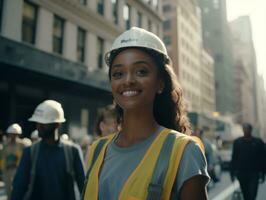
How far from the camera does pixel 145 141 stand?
1908 mm

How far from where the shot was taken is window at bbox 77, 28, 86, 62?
21500 millimetres

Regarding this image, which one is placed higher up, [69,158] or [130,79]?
[130,79]

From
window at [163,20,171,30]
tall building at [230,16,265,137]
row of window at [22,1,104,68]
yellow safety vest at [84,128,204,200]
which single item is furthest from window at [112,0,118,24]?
tall building at [230,16,265,137]

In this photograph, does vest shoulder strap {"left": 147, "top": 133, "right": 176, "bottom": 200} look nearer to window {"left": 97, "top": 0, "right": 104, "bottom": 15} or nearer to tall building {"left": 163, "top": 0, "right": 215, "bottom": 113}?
window {"left": 97, "top": 0, "right": 104, "bottom": 15}

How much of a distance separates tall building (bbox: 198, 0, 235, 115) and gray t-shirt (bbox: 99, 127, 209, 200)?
302 feet

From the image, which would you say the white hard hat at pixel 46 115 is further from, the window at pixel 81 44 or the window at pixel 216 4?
the window at pixel 216 4

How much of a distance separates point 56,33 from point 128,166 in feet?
61.1

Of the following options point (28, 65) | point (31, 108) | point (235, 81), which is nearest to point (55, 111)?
point (28, 65)

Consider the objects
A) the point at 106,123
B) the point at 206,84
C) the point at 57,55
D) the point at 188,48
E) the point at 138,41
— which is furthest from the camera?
the point at 206,84

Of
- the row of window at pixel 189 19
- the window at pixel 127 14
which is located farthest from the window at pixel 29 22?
the row of window at pixel 189 19

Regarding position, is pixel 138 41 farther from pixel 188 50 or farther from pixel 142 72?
pixel 188 50

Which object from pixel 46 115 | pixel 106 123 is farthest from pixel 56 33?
pixel 46 115

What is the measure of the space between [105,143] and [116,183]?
0.38 m

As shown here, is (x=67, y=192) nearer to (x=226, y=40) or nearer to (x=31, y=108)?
(x=31, y=108)
